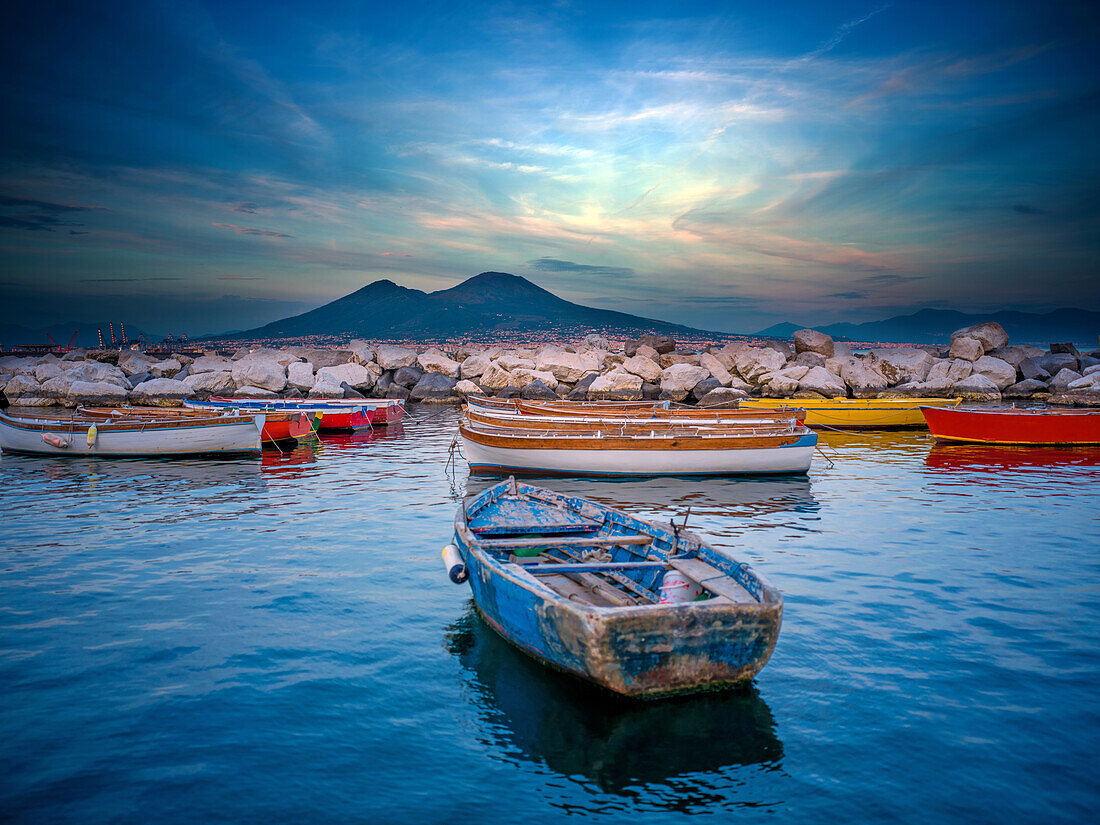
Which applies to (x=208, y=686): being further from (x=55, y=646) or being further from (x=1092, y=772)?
(x=1092, y=772)

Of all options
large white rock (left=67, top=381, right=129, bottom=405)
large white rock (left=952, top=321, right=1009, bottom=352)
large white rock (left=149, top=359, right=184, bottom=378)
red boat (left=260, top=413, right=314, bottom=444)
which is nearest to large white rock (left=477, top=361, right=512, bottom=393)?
red boat (left=260, top=413, right=314, bottom=444)

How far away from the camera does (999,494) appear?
52.4 feet

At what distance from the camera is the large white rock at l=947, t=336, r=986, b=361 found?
153 ft

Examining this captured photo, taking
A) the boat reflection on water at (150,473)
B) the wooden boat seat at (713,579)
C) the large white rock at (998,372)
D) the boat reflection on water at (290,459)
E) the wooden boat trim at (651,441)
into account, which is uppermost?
the large white rock at (998,372)

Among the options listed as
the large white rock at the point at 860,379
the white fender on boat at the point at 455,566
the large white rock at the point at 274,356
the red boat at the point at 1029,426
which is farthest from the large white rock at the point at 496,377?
the white fender on boat at the point at 455,566

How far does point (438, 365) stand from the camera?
4988 centimetres

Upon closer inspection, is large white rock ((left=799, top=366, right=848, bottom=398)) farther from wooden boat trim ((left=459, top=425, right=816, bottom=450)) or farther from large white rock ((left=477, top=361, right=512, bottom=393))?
wooden boat trim ((left=459, top=425, right=816, bottom=450))

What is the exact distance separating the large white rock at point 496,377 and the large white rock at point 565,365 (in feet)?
8.60

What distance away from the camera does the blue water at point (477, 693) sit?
195 inches

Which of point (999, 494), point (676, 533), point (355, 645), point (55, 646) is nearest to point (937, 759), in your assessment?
point (676, 533)

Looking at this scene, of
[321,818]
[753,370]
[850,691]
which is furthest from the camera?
[753,370]

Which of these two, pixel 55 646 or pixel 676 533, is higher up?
pixel 676 533

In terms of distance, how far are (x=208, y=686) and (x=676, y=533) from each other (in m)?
5.24

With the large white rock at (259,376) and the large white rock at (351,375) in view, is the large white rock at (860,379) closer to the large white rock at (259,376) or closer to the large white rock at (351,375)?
the large white rock at (351,375)
